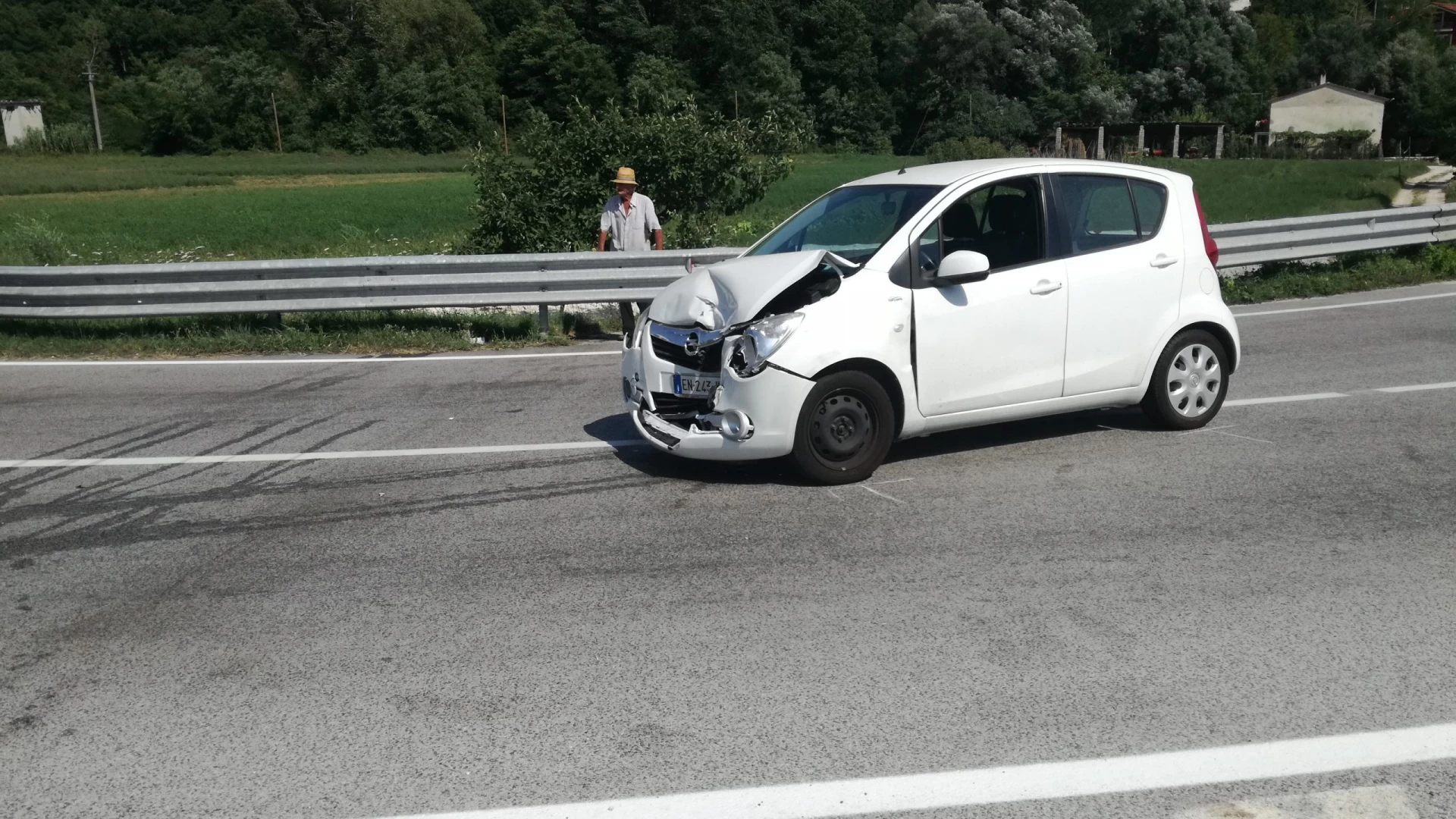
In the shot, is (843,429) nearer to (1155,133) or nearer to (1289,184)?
(1289,184)

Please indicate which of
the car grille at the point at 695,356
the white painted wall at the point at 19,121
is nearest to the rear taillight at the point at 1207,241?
the car grille at the point at 695,356

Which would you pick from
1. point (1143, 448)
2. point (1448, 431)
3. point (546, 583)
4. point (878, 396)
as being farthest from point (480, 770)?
point (1448, 431)

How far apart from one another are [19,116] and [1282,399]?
318ft

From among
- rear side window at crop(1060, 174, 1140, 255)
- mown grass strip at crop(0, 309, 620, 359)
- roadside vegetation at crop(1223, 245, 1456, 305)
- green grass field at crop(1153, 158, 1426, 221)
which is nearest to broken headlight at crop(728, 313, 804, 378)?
rear side window at crop(1060, 174, 1140, 255)

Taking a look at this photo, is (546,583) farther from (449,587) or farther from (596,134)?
(596,134)

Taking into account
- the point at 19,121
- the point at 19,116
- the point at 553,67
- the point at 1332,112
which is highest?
the point at 553,67

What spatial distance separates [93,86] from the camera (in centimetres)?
8694

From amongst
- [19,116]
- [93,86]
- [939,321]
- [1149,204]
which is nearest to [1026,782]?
[939,321]

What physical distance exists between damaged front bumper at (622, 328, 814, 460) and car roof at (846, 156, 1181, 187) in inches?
66.7

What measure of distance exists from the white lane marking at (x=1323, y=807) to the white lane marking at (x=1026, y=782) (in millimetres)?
115

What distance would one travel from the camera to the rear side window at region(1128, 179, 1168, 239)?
7688 mm

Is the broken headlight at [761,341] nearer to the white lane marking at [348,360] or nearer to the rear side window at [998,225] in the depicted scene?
the rear side window at [998,225]

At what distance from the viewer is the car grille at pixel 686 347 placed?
686cm

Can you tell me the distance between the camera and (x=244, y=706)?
4336mm
